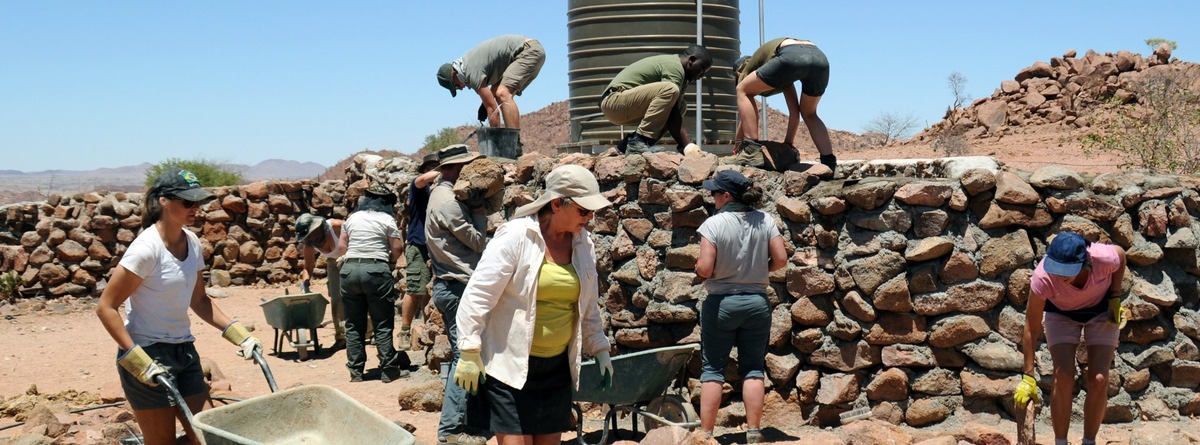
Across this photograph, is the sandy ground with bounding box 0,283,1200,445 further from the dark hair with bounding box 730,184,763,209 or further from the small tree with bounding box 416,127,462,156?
the small tree with bounding box 416,127,462,156

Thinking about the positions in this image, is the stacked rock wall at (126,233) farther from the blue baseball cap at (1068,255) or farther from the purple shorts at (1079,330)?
the blue baseball cap at (1068,255)

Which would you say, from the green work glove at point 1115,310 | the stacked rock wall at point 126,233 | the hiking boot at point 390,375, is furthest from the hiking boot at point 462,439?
the stacked rock wall at point 126,233

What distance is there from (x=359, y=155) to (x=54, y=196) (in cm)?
473

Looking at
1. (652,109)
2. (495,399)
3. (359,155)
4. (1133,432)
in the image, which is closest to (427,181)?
(652,109)

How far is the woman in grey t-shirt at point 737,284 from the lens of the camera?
5371 mm

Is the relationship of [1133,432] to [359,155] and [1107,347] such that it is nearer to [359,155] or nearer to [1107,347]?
[1107,347]

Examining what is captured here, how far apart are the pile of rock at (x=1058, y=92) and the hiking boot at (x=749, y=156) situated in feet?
44.3

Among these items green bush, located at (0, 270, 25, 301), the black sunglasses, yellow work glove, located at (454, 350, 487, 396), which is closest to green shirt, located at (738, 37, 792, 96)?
→ the black sunglasses

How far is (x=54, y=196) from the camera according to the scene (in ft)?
46.1

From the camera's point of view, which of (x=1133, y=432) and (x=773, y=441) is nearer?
(x=1133, y=432)

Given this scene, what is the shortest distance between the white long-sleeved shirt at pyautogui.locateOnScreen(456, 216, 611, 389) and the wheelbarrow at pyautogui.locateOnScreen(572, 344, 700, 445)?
4.86 ft

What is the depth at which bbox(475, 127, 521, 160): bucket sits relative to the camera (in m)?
7.98

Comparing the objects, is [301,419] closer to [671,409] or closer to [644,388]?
[644,388]

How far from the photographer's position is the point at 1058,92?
19312 millimetres
